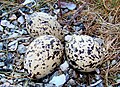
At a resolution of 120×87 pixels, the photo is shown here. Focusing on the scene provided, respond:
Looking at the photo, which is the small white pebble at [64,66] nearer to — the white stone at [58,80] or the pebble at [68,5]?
the white stone at [58,80]

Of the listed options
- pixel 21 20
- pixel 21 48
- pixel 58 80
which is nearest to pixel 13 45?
pixel 21 48

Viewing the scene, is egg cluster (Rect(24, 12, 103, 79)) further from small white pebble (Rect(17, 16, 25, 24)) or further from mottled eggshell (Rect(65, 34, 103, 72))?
small white pebble (Rect(17, 16, 25, 24))

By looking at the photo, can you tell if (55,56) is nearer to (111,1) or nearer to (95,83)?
(95,83)

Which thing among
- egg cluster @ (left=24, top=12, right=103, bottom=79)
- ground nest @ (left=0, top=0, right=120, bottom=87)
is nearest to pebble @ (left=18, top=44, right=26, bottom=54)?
ground nest @ (left=0, top=0, right=120, bottom=87)

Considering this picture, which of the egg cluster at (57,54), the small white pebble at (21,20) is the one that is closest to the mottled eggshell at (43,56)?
the egg cluster at (57,54)

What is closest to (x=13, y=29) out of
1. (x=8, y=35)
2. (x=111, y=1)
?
(x=8, y=35)
